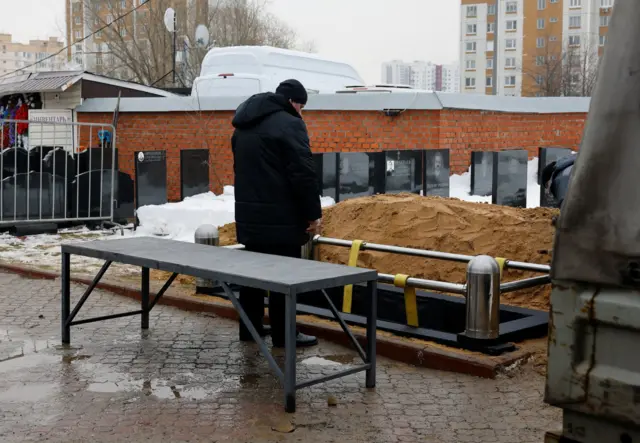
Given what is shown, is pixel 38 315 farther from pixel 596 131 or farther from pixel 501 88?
pixel 501 88

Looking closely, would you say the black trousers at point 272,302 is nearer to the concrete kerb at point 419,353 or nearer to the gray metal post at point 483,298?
the concrete kerb at point 419,353

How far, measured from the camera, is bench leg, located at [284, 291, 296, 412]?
5296 mm

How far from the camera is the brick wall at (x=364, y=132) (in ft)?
61.2

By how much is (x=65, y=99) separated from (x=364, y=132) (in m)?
7.78

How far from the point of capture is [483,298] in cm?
653

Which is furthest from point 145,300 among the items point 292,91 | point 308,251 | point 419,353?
point 419,353

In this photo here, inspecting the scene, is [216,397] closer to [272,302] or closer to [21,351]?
[272,302]

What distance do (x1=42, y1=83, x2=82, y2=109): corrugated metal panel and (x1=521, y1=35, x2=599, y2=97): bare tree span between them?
98.8 feet

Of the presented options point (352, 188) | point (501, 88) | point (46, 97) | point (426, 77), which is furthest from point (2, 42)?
point (352, 188)

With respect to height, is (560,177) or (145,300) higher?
(560,177)

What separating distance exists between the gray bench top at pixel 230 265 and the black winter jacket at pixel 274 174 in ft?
0.96

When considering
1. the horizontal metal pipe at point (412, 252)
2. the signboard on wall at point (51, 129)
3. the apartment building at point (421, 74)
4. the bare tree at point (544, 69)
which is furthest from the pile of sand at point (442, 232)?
the apartment building at point (421, 74)

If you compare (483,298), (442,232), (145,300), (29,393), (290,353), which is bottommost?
(29,393)

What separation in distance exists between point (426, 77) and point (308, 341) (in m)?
184
